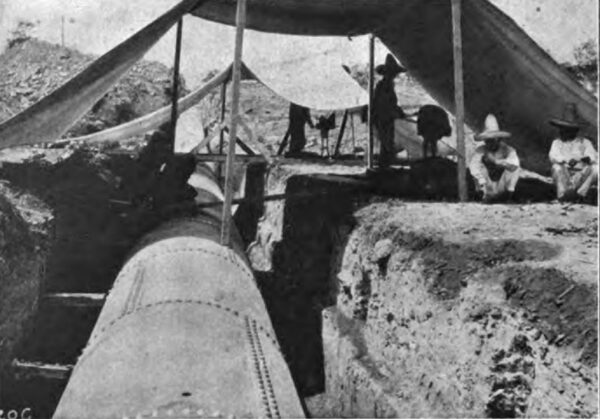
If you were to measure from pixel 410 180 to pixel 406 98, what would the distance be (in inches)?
568

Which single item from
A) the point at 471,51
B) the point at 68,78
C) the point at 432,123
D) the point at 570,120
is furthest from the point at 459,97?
the point at 68,78

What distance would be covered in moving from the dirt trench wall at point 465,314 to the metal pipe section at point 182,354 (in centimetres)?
118

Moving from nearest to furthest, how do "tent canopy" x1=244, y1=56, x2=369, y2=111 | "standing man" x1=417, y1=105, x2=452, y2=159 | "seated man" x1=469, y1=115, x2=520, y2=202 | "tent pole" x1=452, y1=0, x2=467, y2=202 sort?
"tent pole" x1=452, y1=0, x2=467, y2=202 < "seated man" x1=469, y1=115, x2=520, y2=202 < "standing man" x1=417, y1=105, x2=452, y2=159 < "tent canopy" x1=244, y1=56, x2=369, y2=111

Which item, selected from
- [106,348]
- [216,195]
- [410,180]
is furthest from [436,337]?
[216,195]

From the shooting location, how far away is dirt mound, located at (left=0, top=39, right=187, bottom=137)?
20.7 m

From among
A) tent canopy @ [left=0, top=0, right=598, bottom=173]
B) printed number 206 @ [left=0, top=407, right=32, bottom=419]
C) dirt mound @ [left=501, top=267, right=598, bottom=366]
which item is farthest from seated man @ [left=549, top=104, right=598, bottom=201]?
printed number 206 @ [left=0, top=407, right=32, bottom=419]

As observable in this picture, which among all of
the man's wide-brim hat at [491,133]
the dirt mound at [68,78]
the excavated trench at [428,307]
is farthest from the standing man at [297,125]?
the dirt mound at [68,78]

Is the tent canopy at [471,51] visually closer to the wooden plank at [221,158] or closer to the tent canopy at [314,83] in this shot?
the wooden plank at [221,158]

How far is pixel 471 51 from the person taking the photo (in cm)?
838

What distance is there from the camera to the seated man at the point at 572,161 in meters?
7.27

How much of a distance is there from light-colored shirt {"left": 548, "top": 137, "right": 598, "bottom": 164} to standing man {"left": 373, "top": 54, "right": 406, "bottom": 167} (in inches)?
87.5

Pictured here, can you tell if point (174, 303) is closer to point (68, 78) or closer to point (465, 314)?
point (465, 314)

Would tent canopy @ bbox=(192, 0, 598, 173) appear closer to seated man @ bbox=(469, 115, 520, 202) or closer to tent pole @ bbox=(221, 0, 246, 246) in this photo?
seated man @ bbox=(469, 115, 520, 202)

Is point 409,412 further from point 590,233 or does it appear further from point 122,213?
point 122,213
